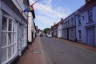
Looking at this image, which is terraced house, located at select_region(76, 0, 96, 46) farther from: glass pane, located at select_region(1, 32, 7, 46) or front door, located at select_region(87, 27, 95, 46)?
glass pane, located at select_region(1, 32, 7, 46)

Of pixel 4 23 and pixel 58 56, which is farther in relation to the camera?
pixel 58 56

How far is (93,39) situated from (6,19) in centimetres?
1973

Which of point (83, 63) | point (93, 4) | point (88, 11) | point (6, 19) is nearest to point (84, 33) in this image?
point (88, 11)

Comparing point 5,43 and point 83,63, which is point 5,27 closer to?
point 5,43

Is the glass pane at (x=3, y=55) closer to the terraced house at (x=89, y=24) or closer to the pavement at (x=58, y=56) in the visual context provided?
the pavement at (x=58, y=56)

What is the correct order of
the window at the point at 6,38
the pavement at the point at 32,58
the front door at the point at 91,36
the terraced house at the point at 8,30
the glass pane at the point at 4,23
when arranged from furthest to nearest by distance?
the front door at the point at 91,36, the pavement at the point at 32,58, the glass pane at the point at 4,23, the window at the point at 6,38, the terraced house at the point at 8,30

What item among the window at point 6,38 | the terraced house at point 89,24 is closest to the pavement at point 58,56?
the window at point 6,38

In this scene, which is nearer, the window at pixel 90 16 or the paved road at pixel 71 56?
the paved road at pixel 71 56

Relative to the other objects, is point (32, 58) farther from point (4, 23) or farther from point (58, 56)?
point (4, 23)

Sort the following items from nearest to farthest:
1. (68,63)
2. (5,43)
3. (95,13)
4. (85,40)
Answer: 1. (5,43)
2. (68,63)
3. (95,13)
4. (85,40)

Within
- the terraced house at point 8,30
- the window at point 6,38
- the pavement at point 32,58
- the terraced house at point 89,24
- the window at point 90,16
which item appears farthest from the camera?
the window at point 90,16

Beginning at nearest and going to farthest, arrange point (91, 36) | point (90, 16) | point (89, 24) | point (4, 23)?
1. point (4, 23)
2. point (91, 36)
3. point (90, 16)
4. point (89, 24)

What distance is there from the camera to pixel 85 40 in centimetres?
2953

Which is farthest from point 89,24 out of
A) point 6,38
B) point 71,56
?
point 6,38
